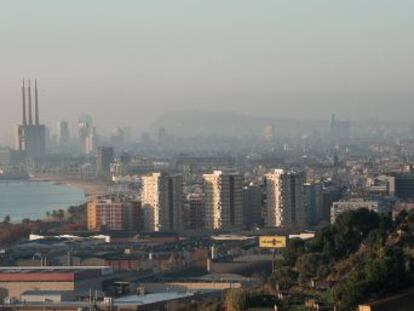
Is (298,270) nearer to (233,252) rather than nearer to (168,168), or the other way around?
(233,252)

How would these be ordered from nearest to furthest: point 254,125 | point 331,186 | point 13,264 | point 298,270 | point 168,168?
point 298,270, point 13,264, point 331,186, point 168,168, point 254,125

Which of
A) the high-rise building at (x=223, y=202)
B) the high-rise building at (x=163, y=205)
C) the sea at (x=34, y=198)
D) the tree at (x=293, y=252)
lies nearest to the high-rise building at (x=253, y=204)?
the high-rise building at (x=223, y=202)

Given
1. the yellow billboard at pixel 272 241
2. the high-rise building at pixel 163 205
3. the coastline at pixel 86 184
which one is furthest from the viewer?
the coastline at pixel 86 184

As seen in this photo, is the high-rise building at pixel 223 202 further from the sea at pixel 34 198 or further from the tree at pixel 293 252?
the tree at pixel 293 252

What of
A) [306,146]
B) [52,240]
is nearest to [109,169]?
[306,146]

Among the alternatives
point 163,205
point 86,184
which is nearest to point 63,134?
point 86,184

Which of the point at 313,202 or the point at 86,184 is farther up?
the point at 86,184

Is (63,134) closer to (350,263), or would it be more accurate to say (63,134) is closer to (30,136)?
(30,136)
